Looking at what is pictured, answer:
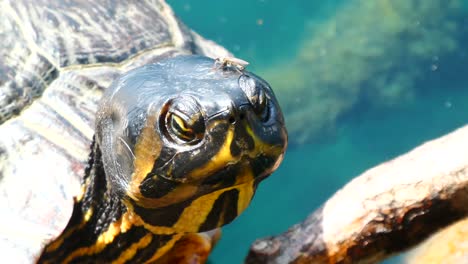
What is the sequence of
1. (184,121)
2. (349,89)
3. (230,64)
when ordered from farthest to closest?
(349,89)
(230,64)
(184,121)

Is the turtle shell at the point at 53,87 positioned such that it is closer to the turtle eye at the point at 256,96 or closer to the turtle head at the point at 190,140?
the turtle head at the point at 190,140

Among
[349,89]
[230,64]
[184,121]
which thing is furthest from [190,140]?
[349,89]

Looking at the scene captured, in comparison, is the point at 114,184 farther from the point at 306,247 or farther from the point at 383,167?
the point at 383,167

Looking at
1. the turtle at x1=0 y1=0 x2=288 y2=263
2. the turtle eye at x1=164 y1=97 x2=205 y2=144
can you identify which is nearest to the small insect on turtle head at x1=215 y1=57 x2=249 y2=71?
the turtle at x1=0 y1=0 x2=288 y2=263

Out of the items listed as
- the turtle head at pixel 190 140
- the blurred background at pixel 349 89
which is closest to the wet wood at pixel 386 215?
the turtle head at pixel 190 140

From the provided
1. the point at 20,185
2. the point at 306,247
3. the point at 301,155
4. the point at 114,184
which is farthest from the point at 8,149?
the point at 301,155

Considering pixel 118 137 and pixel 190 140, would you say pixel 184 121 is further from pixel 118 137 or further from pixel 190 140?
pixel 118 137

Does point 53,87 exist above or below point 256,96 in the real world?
above
